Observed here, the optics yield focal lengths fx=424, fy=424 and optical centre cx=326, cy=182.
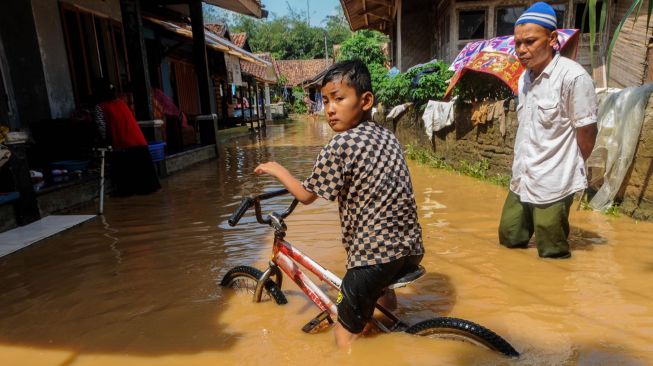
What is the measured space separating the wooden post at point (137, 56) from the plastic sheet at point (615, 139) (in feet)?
24.1

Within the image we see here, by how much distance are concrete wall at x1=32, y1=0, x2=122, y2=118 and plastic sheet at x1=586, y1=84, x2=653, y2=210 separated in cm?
818

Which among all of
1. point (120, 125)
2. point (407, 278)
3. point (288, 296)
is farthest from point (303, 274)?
point (120, 125)

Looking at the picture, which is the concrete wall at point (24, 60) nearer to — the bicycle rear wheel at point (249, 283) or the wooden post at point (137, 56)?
the wooden post at point (137, 56)

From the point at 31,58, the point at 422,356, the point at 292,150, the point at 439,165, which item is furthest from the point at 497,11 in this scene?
the point at 422,356

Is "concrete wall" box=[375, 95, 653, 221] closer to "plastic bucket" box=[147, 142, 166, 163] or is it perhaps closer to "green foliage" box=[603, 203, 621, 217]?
"green foliage" box=[603, 203, 621, 217]

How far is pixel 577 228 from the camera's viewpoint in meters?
4.42

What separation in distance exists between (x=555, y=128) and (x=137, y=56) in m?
7.37

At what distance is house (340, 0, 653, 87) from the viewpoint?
383 inches

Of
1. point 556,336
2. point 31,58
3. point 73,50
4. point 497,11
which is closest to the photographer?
point 556,336

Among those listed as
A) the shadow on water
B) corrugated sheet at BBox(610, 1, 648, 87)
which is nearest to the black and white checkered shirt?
the shadow on water

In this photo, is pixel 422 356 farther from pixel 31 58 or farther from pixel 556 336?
pixel 31 58

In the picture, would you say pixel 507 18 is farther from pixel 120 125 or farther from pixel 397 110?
pixel 120 125

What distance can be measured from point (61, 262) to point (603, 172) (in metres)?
5.92

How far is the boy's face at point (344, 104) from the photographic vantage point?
2037 mm
